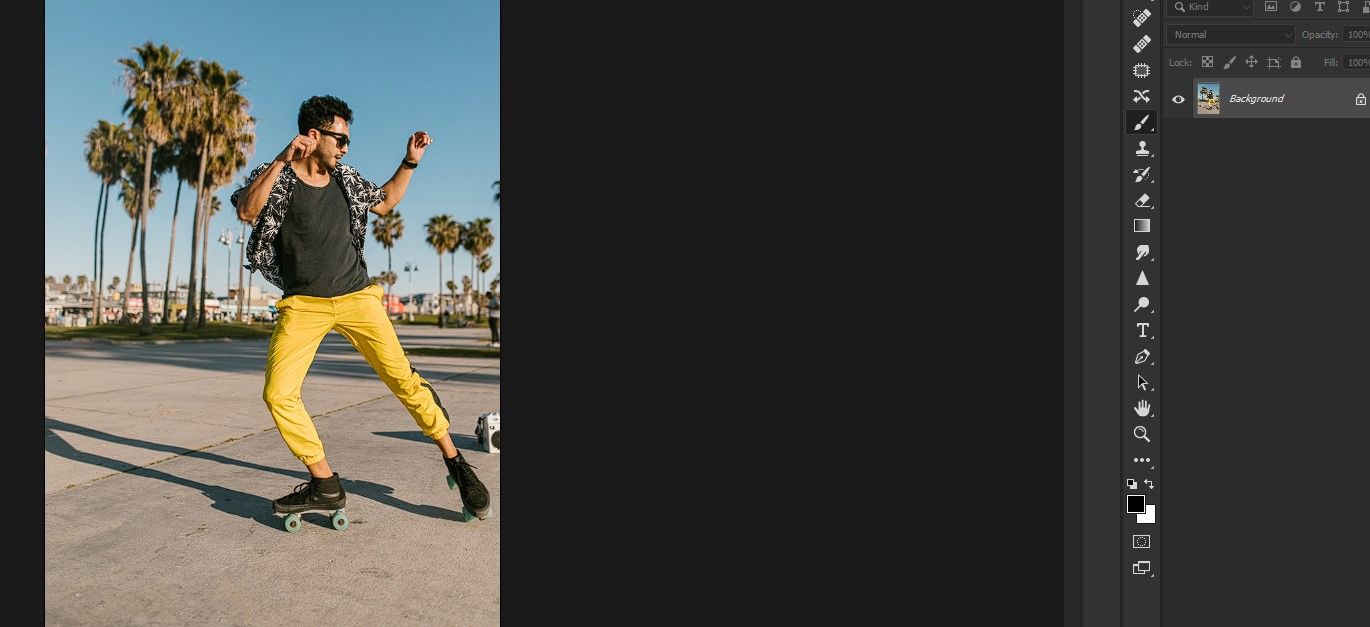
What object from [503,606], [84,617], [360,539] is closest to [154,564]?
[84,617]

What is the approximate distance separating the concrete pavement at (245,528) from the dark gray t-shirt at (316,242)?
0.98 m

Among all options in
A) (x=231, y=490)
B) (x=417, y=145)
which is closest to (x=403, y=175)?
(x=417, y=145)

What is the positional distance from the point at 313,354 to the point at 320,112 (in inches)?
37.8

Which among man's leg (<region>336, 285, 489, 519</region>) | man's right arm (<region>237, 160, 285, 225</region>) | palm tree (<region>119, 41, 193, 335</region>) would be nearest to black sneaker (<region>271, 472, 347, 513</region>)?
man's leg (<region>336, 285, 489, 519</region>)

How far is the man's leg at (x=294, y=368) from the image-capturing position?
2.76 metres

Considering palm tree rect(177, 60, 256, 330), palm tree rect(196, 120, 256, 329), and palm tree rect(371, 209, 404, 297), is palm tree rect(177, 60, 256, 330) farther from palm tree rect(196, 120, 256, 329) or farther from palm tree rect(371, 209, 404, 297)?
palm tree rect(371, 209, 404, 297)

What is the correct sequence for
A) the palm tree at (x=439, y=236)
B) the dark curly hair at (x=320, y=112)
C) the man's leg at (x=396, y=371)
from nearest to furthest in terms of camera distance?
the dark curly hair at (x=320, y=112) < the man's leg at (x=396, y=371) < the palm tree at (x=439, y=236)

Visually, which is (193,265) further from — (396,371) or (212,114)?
(396,371)

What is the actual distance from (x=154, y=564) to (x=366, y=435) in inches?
95.9
